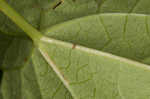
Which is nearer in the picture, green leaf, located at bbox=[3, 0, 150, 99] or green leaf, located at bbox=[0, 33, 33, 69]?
green leaf, located at bbox=[3, 0, 150, 99]

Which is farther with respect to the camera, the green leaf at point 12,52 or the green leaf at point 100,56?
the green leaf at point 12,52

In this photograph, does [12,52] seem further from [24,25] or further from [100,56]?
[100,56]

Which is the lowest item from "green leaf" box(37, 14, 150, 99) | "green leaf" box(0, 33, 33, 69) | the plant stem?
"green leaf" box(37, 14, 150, 99)

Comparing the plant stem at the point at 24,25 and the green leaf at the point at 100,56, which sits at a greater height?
the plant stem at the point at 24,25

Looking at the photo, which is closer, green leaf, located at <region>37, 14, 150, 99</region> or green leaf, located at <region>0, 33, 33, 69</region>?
green leaf, located at <region>37, 14, 150, 99</region>

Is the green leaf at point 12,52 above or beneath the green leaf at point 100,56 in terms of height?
above

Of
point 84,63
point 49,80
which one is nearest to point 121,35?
point 84,63

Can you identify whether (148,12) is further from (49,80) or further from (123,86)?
(49,80)

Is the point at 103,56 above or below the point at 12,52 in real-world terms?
below

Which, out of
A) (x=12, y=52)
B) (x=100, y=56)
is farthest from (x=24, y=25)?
(x=100, y=56)

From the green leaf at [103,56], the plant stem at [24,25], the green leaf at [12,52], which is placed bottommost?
the green leaf at [103,56]

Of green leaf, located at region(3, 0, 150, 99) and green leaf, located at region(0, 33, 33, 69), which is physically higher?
green leaf, located at region(0, 33, 33, 69)

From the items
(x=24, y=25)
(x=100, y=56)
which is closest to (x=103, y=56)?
(x=100, y=56)

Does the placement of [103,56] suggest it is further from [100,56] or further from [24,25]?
[24,25]
